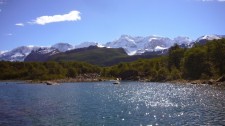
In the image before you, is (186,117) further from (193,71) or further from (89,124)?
(193,71)

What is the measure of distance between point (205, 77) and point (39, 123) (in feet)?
428

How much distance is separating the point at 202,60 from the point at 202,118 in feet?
411

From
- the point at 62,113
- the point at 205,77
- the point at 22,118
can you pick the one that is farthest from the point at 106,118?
the point at 205,77

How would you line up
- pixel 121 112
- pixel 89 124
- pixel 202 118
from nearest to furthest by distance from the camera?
pixel 89 124, pixel 202 118, pixel 121 112

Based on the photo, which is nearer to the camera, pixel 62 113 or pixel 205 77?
pixel 62 113

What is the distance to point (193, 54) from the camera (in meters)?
180

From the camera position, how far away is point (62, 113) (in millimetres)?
64875

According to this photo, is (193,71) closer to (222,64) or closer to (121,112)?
(222,64)

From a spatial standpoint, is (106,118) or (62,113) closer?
(106,118)

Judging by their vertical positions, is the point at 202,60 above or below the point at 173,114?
above

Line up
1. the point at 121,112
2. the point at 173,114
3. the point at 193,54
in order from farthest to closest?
the point at 193,54
the point at 121,112
the point at 173,114

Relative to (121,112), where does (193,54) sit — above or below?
above

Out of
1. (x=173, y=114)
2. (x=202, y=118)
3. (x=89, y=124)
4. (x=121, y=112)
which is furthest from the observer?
(x=121, y=112)

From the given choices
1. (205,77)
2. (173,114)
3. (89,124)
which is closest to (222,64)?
(205,77)
